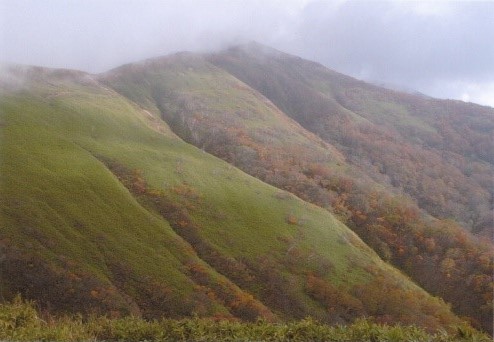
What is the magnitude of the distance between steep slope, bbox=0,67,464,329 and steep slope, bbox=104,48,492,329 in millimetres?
2765

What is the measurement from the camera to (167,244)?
2470 cm

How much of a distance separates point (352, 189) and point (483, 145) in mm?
40254

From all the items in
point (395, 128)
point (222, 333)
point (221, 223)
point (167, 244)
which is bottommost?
point (167, 244)

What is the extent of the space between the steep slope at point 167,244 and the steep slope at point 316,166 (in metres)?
2.76

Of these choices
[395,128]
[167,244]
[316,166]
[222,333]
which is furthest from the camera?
[395,128]

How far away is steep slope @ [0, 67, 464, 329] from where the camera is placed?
20547mm

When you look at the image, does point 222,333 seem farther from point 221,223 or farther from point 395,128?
point 395,128

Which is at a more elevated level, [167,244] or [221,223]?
[221,223]

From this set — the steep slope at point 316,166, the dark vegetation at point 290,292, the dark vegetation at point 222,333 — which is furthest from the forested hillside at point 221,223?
the dark vegetation at point 222,333

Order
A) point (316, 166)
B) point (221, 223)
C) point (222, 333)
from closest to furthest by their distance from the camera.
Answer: point (222, 333) < point (221, 223) < point (316, 166)

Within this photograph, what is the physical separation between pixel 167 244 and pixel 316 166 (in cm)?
2174

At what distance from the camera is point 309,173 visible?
133 ft

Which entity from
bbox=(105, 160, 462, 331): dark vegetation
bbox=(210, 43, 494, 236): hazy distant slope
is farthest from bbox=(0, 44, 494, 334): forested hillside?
bbox=(210, 43, 494, 236): hazy distant slope

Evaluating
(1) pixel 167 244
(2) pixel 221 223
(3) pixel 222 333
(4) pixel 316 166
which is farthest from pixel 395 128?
(3) pixel 222 333
